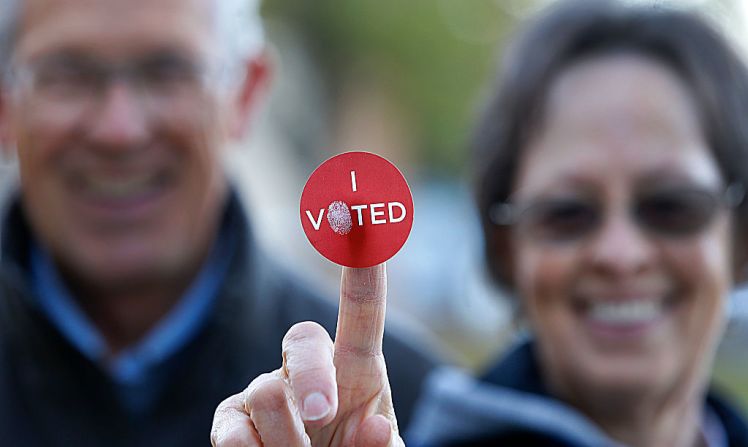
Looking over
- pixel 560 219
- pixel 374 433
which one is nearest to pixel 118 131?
pixel 560 219

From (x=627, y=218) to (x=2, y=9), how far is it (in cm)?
214

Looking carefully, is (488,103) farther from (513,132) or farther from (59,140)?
(59,140)

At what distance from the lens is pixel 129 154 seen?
2.93 m

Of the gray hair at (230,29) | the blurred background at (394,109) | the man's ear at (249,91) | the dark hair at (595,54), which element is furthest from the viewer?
the blurred background at (394,109)

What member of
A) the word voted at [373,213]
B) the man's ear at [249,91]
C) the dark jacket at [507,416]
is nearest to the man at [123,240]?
the man's ear at [249,91]

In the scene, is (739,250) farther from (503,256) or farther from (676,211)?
(503,256)

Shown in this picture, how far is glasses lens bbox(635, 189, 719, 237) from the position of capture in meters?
2.41

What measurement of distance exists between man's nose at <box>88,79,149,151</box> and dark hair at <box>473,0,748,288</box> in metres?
1.10

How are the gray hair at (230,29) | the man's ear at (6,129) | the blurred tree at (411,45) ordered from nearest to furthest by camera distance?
the gray hair at (230,29)
the man's ear at (6,129)
the blurred tree at (411,45)

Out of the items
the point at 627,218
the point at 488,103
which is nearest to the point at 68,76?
the point at 488,103

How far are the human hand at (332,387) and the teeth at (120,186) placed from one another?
1641 mm

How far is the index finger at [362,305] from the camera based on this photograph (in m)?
1.41

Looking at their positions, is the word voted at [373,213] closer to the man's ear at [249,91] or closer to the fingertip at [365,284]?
the fingertip at [365,284]

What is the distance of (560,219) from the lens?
8.11 feet
